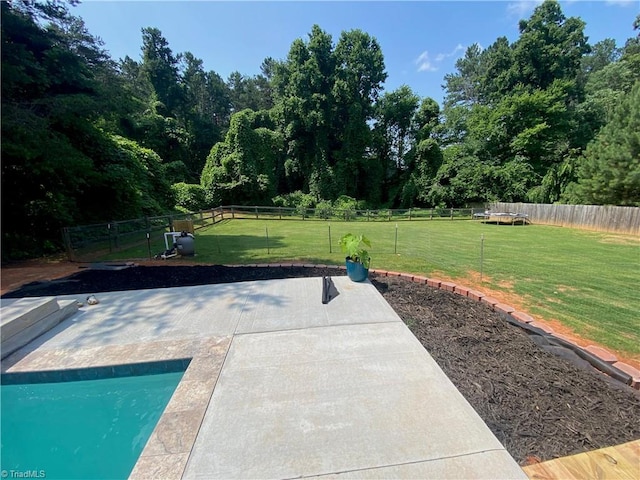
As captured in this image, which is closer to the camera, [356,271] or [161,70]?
[356,271]

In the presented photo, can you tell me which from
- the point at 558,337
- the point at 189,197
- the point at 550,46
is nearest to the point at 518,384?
the point at 558,337

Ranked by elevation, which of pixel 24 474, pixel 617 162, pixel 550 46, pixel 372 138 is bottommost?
pixel 24 474

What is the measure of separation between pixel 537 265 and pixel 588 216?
10648 mm

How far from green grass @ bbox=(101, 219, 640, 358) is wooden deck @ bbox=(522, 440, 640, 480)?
5.65ft

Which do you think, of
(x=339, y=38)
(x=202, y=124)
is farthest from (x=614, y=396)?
(x=202, y=124)

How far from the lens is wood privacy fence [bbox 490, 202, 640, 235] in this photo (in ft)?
38.2

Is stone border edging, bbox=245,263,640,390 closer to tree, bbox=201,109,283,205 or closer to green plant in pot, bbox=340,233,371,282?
green plant in pot, bbox=340,233,371,282

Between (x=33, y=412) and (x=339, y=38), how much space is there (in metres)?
28.6

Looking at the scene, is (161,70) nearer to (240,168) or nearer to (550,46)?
(240,168)

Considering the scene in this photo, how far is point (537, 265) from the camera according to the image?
20.6ft

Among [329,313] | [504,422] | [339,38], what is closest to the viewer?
[504,422]

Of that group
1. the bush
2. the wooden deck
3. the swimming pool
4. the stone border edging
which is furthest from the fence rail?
the wooden deck

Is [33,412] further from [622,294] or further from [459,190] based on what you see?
[459,190]

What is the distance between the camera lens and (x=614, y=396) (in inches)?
87.0
